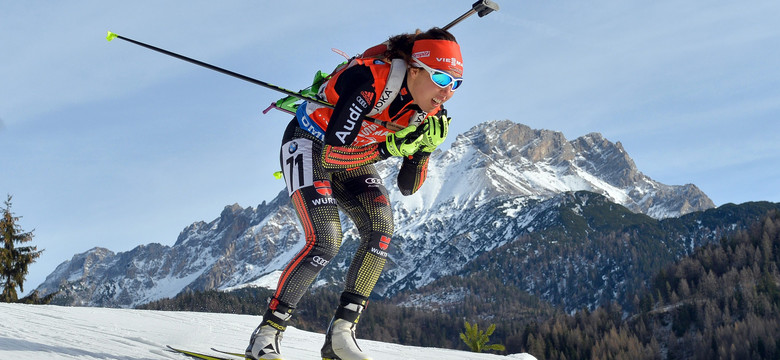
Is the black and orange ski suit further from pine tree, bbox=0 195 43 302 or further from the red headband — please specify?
pine tree, bbox=0 195 43 302

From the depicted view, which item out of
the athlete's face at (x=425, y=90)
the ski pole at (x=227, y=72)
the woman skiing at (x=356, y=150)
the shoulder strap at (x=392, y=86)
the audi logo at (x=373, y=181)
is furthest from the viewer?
the audi logo at (x=373, y=181)

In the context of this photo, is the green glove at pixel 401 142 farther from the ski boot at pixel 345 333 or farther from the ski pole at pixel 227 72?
the ski boot at pixel 345 333

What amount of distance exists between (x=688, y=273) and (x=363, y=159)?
20580 centimetres

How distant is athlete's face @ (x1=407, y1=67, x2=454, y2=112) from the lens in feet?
20.8

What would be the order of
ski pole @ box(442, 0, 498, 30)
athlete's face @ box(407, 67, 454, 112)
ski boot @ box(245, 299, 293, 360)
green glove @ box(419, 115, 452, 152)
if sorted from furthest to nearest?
ski pole @ box(442, 0, 498, 30), green glove @ box(419, 115, 452, 152), athlete's face @ box(407, 67, 454, 112), ski boot @ box(245, 299, 293, 360)

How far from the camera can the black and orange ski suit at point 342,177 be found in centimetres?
608

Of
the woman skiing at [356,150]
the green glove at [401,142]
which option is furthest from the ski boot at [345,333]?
the green glove at [401,142]

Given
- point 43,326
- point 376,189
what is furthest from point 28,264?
point 376,189

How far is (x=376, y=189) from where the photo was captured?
22.6 ft

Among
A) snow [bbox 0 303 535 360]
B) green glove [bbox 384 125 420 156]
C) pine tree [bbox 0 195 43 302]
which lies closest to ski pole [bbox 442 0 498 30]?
green glove [bbox 384 125 420 156]

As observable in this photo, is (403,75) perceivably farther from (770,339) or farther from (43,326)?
(770,339)

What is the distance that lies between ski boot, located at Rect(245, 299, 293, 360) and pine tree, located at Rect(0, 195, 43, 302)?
4228 centimetres

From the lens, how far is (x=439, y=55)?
6328 millimetres

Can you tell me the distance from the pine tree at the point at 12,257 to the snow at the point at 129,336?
36.5 meters
